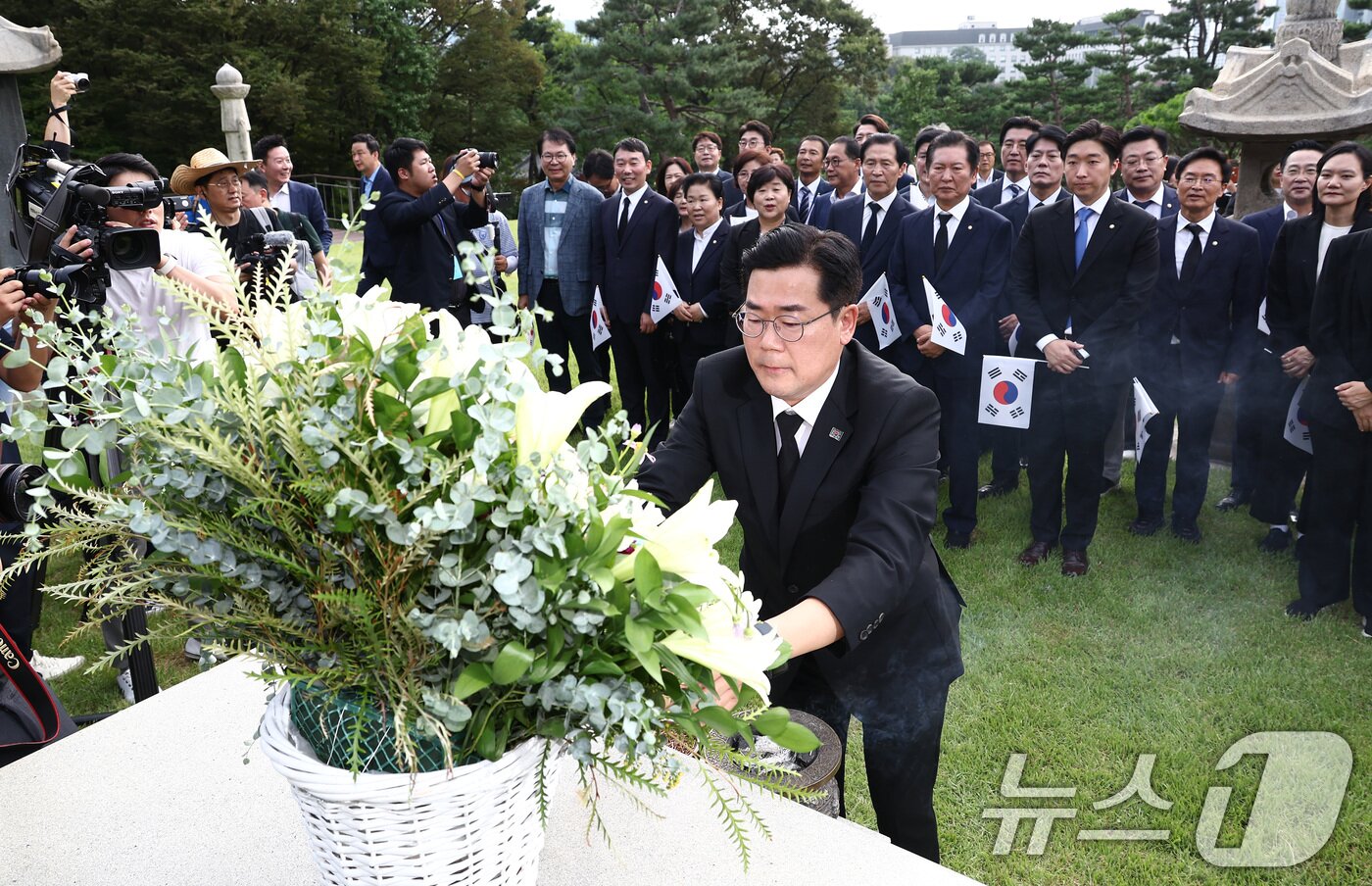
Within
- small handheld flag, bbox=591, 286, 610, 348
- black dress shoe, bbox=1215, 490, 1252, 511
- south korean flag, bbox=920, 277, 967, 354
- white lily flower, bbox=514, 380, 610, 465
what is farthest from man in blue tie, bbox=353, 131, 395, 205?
white lily flower, bbox=514, 380, 610, 465

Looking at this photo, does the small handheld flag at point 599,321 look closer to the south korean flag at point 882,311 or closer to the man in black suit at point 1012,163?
the south korean flag at point 882,311

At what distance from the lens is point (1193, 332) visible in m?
5.23

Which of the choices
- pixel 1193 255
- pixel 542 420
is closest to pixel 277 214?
pixel 1193 255

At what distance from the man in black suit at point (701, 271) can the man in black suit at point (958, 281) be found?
1366 millimetres

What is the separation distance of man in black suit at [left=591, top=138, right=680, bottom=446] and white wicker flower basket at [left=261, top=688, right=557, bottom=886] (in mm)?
5215

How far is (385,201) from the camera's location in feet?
19.9

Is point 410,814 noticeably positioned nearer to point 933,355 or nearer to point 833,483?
point 833,483

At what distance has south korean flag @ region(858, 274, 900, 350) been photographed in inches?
205

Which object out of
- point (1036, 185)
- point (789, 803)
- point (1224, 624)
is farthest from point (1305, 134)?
point (789, 803)

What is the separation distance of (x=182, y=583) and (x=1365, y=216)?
16.6 ft

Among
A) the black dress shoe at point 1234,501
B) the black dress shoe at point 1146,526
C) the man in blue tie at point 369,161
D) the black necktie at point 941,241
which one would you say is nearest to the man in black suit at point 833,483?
the black necktie at point 941,241

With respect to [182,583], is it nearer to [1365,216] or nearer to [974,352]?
[974,352]

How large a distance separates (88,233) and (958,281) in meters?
3.86

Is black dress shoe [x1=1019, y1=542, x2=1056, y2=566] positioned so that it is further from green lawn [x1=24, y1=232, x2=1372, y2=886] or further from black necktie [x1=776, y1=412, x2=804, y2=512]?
black necktie [x1=776, y1=412, x2=804, y2=512]
